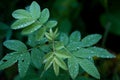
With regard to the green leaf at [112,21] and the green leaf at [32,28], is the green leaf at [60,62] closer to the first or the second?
the green leaf at [32,28]

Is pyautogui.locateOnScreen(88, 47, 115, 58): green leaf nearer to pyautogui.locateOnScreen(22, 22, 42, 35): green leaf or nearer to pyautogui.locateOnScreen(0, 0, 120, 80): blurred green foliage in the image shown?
pyautogui.locateOnScreen(22, 22, 42, 35): green leaf

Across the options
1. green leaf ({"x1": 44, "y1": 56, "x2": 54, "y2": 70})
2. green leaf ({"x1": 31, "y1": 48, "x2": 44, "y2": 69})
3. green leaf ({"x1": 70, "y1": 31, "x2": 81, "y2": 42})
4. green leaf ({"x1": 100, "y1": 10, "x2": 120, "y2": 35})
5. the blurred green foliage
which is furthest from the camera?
green leaf ({"x1": 100, "y1": 10, "x2": 120, "y2": 35})

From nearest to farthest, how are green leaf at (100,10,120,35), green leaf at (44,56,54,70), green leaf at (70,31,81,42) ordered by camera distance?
green leaf at (44,56,54,70), green leaf at (70,31,81,42), green leaf at (100,10,120,35)

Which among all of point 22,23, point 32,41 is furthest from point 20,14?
point 32,41

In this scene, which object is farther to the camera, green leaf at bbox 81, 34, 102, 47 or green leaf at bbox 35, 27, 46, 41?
green leaf at bbox 81, 34, 102, 47

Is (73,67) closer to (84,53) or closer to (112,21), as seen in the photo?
(84,53)

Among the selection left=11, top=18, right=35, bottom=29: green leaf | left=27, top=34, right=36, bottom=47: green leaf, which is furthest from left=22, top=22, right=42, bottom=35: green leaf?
left=27, top=34, right=36, bottom=47: green leaf
